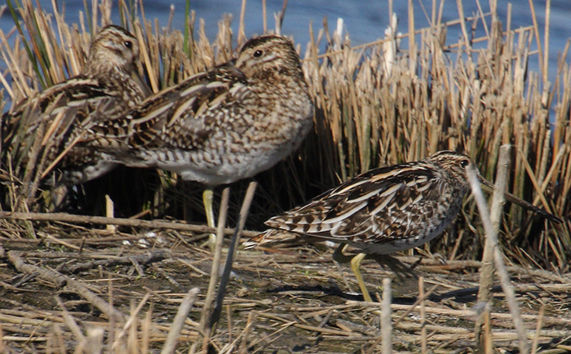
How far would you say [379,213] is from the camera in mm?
3682

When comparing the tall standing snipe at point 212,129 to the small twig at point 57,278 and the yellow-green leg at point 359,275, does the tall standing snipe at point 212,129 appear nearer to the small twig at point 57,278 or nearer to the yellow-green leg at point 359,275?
the yellow-green leg at point 359,275

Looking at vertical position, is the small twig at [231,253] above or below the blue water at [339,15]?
below

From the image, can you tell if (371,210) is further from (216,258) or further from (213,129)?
(216,258)

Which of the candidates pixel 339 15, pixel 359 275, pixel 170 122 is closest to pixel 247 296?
pixel 359 275

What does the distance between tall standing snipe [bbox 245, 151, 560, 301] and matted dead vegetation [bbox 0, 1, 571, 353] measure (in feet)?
1.03

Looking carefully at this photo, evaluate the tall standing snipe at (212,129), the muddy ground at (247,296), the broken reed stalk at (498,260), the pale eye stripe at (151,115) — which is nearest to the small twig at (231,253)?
the muddy ground at (247,296)

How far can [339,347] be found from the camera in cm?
306

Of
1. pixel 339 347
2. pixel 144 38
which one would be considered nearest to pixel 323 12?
pixel 144 38

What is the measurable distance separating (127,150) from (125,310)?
4.39 feet

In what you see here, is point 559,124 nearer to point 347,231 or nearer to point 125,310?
point 347,231

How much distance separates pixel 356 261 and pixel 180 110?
135 cm

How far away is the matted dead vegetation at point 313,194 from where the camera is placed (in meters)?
3.20

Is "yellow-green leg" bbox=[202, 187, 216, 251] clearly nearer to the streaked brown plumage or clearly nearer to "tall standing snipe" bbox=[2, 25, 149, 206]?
the streaked brown plumage

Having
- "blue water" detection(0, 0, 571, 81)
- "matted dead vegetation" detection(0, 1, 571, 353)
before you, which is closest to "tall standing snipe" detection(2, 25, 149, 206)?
"matted dead vegetation" detection(0, 1, 571, 353)
